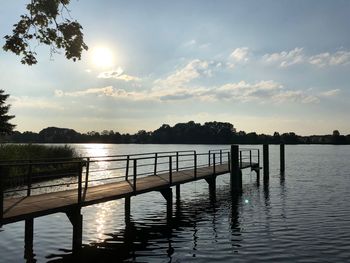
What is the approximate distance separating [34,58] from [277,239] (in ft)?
33.0

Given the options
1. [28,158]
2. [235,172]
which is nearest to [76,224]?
[235,172]

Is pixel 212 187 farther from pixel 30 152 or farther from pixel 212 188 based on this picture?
pixel 30 152

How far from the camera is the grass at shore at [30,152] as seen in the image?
104 feet

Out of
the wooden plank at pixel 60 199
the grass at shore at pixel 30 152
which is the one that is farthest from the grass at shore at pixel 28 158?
the wooden plank at pixel 60 199

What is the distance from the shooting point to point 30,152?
123ft

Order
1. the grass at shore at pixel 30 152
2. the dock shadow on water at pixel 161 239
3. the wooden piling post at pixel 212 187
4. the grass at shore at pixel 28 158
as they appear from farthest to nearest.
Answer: the grass at shore at pixel 30 152 < the grass at shore at pixel 28 158 < the wooden piling post at pixel 212 187 < the dock shadow on water at pixel 161 239

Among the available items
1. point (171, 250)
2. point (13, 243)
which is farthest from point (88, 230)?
point (171, 250)

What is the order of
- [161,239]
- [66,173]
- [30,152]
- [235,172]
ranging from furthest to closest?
[30,152]
[235,172]
[66,173]
[161,239]

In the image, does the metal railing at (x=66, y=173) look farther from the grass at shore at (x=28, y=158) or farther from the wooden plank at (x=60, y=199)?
the wooden plank at (x=60, y=199)

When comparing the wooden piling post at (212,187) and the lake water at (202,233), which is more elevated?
the wooden piling post at (212,187)

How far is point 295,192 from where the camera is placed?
94.5 ft

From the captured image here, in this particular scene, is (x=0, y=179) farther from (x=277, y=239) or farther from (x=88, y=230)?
(x=277, y=239)

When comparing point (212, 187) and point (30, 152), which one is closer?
point (212, 187)

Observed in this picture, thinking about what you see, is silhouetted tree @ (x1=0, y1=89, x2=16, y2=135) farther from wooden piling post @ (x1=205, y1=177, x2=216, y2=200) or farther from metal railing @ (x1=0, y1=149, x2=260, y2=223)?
wooden piling post @ (x1=205, y1=177, x2=216, y2=200)
